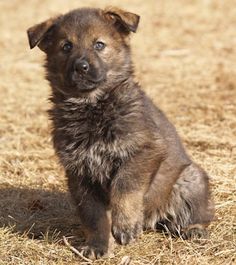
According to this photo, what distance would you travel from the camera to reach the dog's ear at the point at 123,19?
4.89m

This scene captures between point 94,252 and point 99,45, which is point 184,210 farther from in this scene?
point 99,45

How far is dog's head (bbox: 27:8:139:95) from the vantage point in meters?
4.73

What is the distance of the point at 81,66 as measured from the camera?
463cm

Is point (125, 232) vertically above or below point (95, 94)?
below

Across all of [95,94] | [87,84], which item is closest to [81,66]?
[87,84]

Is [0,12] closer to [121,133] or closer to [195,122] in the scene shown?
[195,122]

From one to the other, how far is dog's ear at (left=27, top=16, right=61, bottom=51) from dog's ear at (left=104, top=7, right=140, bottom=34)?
42 centimetres

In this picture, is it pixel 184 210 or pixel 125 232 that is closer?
pixel 125 232

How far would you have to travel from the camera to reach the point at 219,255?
177 inches

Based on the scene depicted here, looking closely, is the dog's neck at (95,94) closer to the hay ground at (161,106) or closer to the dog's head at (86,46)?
the dog's head at (86,46)

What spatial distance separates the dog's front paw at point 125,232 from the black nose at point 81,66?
1.12 meters

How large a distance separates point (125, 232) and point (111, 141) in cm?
64

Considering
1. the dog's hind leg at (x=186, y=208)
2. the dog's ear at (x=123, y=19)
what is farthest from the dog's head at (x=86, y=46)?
the dog's hind leg at (x=186, y=208)

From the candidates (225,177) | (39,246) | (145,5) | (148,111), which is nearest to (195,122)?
(225,177)
